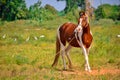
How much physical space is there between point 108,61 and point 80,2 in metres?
66.5

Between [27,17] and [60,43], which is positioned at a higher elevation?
[60,43]

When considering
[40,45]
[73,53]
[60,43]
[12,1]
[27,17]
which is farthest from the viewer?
[27,17]

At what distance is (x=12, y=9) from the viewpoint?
6059 centimetres

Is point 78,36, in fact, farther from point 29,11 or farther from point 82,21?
point 29,11

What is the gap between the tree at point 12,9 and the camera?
198 feet

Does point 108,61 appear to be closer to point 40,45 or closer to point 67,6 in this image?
point 40,45

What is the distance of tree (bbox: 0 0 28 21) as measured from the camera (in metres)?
60.3

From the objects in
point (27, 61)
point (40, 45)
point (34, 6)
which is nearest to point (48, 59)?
point (27, 61)

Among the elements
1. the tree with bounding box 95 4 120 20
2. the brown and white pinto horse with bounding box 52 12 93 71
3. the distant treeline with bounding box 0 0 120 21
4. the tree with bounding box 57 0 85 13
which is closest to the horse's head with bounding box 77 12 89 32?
the brown and white pinto horse with bounding box 52 12 93 71

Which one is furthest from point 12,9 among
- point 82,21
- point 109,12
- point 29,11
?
point 82,21

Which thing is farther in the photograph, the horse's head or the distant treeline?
the distant treeline

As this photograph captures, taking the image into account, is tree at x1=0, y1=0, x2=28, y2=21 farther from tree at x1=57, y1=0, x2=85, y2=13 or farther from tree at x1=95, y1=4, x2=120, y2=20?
tree at x1=57, y1=0, x2=85, y2=13

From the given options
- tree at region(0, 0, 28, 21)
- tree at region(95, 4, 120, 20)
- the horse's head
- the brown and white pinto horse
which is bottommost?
tree at region(95, 4, 120, 20)

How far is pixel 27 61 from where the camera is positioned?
15156mm
